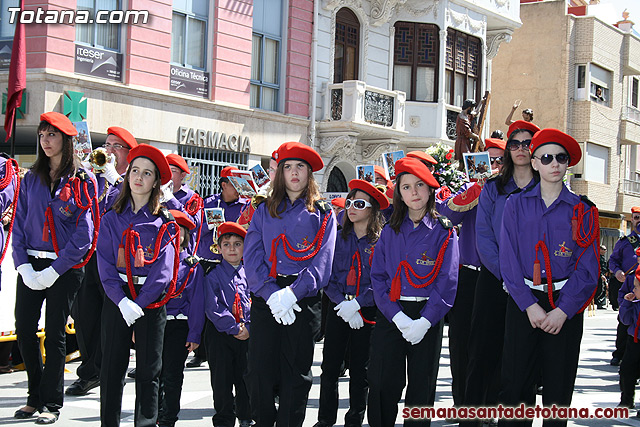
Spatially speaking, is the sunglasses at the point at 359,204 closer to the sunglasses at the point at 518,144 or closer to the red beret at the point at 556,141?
the sunglasses at the point at 518,144

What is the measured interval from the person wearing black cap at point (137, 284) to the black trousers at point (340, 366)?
1505mm

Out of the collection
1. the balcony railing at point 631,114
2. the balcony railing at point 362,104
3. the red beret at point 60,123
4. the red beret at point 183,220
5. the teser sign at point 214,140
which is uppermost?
the balcony railing at point 631,114

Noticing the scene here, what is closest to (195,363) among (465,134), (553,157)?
(465,134)

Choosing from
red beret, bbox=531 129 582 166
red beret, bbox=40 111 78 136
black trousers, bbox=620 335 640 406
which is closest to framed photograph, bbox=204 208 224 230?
red beret, bbox=40 111 78 136

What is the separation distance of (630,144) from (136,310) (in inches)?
1535

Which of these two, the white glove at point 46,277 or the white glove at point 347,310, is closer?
the white glove at point 46,277

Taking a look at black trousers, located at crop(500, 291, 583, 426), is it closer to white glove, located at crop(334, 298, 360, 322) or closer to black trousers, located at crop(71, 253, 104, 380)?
white glove, located at crop(334, 298, 360, 322)

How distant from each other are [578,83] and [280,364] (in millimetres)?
33441

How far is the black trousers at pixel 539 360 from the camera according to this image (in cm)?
536

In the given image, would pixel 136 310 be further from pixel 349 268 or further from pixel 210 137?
pixel 210 137

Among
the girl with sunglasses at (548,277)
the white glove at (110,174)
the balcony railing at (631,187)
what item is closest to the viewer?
the girl with sunglasses at (548,277)

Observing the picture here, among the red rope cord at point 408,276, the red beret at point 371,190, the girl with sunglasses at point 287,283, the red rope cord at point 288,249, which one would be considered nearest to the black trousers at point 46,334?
the girl with sunglasses at point 287,283

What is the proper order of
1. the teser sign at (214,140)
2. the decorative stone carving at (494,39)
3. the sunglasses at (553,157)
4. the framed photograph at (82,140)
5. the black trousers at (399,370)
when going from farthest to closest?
1. the decorative stone carving at (494,39)
2. the teser sign at (214,140)
3. the framed photograph at (82,140)
4. the black trousers at (399,370)
5. the sunglasses at (553,157)

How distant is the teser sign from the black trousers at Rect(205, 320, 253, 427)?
1221cm
